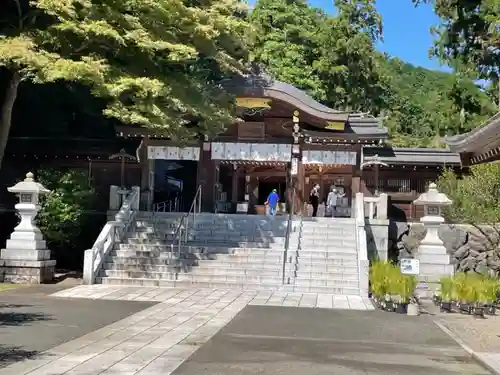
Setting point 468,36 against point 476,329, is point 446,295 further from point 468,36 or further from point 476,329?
point 468,36

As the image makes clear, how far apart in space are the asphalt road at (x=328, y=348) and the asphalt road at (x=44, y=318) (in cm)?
205

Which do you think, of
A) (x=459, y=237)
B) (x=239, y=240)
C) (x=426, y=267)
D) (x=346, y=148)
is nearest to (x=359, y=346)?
(x=426, y=267)

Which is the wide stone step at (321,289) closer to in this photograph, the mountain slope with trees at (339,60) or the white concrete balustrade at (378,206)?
the white concrete balustrade at (378,206)

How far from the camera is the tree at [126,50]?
14359 millimetres

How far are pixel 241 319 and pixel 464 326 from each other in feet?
13.3

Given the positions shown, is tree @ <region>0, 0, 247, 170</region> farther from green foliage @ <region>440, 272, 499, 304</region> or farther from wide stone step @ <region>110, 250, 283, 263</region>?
green foliage @ <region>440, 272, 499, 304</region>

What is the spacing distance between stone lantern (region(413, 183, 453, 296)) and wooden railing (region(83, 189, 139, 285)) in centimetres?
889

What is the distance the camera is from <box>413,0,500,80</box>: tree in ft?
90.2

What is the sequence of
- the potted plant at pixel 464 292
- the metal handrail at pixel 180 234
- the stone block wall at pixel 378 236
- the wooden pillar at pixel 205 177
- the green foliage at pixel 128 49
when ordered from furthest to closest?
the wooden pillar at pixel 205 177, the stone block wall at pixel 378 236, the metal handrail at pixel 180 234, the green foliage at pixel 128 49, the potted plant at pixel 464 292

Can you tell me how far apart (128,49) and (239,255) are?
6620 mm

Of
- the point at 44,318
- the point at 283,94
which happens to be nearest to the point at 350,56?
the point at 283,94

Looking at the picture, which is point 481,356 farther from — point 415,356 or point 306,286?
point 306,286

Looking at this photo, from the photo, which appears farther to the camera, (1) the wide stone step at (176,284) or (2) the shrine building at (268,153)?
(2) the shrine building at (268,153)

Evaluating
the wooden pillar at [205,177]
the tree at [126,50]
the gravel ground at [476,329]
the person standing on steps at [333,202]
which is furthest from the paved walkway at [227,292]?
the person standing on steps at [333,202]
